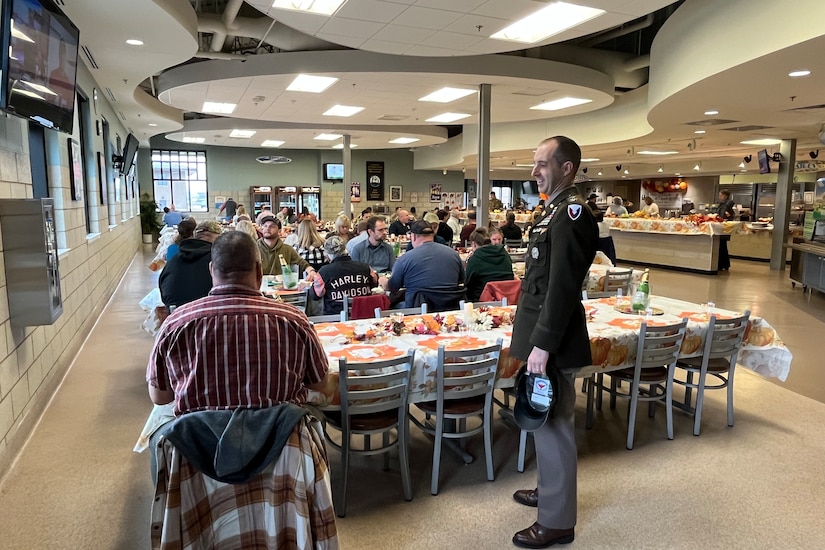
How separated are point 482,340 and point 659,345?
1.19 meters

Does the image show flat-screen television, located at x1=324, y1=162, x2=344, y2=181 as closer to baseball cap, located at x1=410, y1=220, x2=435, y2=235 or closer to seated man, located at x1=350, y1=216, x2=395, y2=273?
seated man, located at x1=350, y1=216, x2=395, y2=273

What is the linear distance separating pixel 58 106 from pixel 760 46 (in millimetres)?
5883

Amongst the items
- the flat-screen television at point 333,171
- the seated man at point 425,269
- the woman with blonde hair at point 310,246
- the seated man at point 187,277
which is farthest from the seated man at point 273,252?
the flat-screen television at point 333,171

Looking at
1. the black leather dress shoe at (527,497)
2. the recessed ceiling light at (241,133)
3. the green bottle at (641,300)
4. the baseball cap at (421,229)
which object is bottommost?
the black leather dress shoe at (527,497)

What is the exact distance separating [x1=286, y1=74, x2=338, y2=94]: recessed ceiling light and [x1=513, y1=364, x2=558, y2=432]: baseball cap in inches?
249

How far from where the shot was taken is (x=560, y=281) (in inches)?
88.6

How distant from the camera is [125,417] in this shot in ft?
13.2

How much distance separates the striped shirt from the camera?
6.16 ft

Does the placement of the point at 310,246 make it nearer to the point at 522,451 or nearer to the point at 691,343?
the point at 522,451

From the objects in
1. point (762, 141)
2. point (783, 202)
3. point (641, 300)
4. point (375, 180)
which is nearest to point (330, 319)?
point (641, 300)

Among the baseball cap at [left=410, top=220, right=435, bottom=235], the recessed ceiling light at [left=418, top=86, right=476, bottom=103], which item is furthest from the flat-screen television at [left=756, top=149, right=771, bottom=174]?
the baseball cap at [left=410, top=220, right=435, bottom=235]

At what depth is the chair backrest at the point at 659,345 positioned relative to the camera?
345 cm

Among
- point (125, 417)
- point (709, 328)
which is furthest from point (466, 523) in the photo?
point (125, 417)

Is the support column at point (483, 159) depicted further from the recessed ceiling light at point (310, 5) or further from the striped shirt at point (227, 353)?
the striped shirt at point (227, 353)
